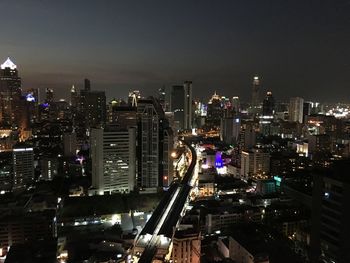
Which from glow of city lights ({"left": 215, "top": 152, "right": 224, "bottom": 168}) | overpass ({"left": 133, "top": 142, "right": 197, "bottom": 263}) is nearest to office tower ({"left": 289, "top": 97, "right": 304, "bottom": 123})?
glow of city lights ({"left": 215, "top": 152, "right": 224, "bottom": 168})

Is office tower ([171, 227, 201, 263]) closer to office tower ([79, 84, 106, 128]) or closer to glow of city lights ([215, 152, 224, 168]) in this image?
glow of city lights ([215, 152, 224, 168])

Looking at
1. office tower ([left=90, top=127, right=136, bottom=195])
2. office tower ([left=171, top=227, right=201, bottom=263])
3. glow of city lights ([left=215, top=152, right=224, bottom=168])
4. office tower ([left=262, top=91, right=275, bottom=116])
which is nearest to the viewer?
office tower ([left=171, top=227, right=201, bottom=263])

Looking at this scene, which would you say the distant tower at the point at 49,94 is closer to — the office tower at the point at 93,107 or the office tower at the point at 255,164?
the office tower at the point at 93,107

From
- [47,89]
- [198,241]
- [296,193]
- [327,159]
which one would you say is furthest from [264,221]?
[47,89]

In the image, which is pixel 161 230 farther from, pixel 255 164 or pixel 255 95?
pixel 255 95

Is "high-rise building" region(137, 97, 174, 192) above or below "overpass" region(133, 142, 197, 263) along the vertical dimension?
above

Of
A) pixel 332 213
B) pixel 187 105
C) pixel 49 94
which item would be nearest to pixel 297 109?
pixel 187 105
